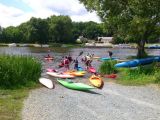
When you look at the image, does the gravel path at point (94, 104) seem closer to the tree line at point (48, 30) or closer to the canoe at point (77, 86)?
the canoe at point (77, 86)

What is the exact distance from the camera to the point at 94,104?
60.7 ft

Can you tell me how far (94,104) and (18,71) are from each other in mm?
7001

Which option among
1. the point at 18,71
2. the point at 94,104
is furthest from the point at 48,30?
the point at 94,104

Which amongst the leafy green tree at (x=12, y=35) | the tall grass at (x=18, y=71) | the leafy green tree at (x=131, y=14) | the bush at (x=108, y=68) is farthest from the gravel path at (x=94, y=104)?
the leafy green tree at (x=12, y=35)

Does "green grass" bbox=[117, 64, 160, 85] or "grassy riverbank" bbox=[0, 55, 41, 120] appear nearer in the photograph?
"grassy riverbank" bbox=[0, 55, 41, 120]

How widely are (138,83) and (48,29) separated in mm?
124994

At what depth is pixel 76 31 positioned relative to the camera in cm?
19162

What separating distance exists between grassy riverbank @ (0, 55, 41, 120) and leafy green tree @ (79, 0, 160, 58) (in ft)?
36.4

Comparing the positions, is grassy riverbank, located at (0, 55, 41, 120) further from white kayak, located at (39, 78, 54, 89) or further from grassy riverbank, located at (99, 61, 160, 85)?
grassy riverbank, located at (99, 61, 160, 85)

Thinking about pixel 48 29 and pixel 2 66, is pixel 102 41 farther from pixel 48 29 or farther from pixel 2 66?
pixel 2 66

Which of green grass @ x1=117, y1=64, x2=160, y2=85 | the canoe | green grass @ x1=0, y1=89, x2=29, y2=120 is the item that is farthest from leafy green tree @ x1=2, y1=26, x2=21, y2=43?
green grass @ x1=0, y1=89, x2=29, y2=120

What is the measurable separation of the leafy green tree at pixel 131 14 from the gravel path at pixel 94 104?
9327 millimetres

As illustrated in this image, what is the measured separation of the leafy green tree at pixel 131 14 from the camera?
103 feet

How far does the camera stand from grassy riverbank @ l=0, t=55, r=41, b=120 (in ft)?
61.8
